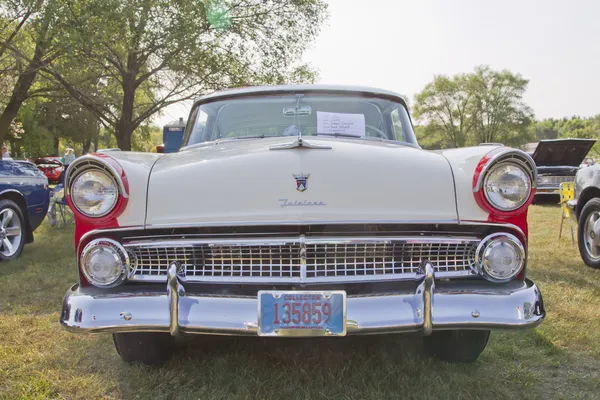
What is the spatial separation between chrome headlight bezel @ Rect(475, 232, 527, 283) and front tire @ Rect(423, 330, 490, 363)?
51 cm

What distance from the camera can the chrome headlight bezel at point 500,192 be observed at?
6.79ft

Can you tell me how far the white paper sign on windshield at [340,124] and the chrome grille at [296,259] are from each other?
1.13 m

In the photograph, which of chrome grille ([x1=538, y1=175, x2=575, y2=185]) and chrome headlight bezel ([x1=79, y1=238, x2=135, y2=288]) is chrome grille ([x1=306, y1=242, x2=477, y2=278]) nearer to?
chrome headlight bezel ([x1=79, y1=238, x2=135, y2=288])

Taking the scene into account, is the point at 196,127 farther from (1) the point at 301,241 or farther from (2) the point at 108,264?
(1) the point at 301,241

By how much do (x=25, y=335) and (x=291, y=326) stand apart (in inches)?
84.4

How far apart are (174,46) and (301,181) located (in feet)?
31.3

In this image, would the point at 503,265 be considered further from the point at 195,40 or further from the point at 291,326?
the point at 195,40

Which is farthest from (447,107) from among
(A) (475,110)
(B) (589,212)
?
(B) (589,212)

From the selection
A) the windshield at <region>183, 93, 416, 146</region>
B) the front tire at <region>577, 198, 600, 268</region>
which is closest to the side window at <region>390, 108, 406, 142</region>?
the windshield at <region>183, 93, 416, 146</region>

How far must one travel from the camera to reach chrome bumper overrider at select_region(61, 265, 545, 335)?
189cm

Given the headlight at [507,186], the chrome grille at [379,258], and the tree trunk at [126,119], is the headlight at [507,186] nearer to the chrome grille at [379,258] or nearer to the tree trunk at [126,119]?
the chrome grille at [379,258]

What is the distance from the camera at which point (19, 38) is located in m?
12.1

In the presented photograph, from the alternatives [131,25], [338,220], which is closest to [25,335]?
[338,220]

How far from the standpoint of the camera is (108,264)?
207cm
